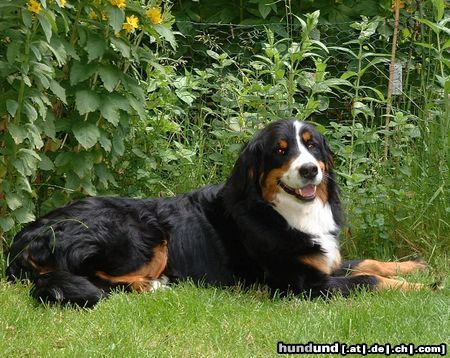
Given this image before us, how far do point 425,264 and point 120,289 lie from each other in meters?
2.20

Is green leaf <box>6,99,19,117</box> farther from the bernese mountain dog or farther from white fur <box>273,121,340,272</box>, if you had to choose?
white fur <box>273,121,340,272</box>

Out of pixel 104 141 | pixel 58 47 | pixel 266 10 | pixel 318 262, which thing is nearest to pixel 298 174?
pixel 318 262

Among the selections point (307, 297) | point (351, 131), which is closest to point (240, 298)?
point (307, 297)

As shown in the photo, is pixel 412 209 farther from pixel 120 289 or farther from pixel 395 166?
pixel 120 289

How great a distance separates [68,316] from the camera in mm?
4598

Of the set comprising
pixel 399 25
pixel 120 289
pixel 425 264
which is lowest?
pixel 120 289

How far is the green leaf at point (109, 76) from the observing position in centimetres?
560

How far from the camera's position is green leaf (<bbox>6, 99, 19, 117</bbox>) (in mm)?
5012

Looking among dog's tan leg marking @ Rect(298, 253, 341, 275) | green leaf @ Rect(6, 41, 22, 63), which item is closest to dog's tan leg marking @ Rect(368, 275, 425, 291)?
dog's tan leg marking @ Rect(298, 253, 341, 275)

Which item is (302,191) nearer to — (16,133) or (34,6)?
(16,133)

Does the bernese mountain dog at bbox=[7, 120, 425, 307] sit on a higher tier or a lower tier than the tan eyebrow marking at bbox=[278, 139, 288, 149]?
lower

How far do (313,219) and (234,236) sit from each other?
55cm

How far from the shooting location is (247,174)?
17.6 feet

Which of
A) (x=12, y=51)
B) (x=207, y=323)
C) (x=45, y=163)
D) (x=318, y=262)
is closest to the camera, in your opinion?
(x=207, y=323)
